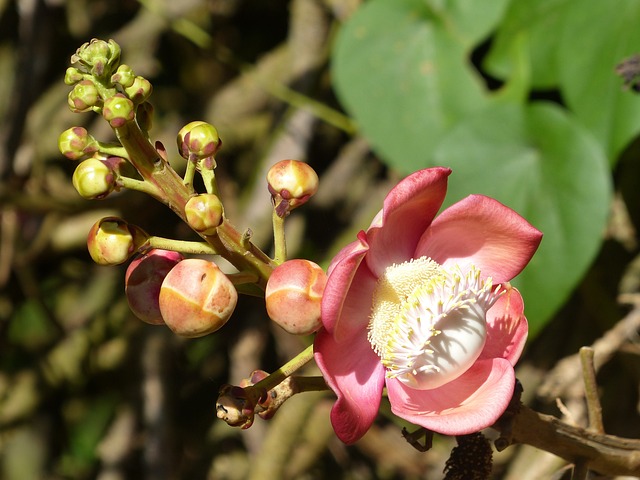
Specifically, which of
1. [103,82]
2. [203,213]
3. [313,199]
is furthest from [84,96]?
[313,199]

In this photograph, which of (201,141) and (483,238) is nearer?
(201,141)

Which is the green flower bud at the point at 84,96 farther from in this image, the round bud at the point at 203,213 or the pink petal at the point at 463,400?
the pink petal at the point at 463,400

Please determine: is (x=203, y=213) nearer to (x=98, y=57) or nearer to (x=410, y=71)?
(x=98, y=57)

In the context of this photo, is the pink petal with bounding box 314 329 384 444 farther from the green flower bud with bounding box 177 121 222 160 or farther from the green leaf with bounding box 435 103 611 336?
the green leaf with bounding box 435 103 611 336

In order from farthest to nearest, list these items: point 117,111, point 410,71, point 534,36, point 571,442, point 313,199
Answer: point 313,199 < point 410,71 < point 534,36 < point 571,442 < point 117,111

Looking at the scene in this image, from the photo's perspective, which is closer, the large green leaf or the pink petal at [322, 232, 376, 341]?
the pink petal at [322, 232, 376, 341]

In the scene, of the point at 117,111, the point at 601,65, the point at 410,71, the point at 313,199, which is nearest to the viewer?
the point at 117,111

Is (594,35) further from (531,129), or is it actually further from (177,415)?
(177,415)

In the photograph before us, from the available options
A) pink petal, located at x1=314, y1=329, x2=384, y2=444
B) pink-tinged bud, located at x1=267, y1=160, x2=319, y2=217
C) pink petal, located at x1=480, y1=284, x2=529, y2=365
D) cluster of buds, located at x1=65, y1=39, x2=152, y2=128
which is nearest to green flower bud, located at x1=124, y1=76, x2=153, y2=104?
cluster of buds, located at x1=65, y1=39, x2=152, y2=128
